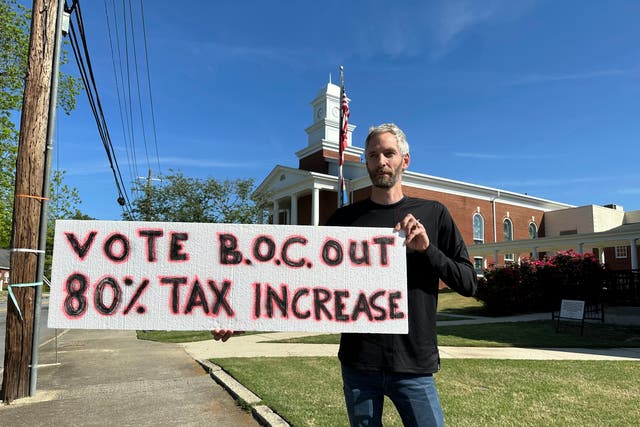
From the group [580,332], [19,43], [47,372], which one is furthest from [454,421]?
[19,43]

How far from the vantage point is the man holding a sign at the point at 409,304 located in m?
2.11

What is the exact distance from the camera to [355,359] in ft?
7.20

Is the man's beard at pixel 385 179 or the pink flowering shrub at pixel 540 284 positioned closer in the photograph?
the man's beard at pixel 385 179

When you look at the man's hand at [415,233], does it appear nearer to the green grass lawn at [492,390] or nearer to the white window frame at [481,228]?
the green grass lawn at [492,390]

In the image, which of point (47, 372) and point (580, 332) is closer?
point (47, 372)

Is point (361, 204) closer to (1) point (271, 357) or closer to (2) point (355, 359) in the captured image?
(2) point (355, 359)

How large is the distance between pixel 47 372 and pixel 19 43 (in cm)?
2066

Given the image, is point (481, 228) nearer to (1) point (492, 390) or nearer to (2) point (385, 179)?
(1) point (492, 390)

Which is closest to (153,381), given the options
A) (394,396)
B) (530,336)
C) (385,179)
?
(394,396)

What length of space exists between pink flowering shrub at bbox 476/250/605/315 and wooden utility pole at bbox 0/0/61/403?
1522cm

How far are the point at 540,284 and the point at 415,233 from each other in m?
18.4

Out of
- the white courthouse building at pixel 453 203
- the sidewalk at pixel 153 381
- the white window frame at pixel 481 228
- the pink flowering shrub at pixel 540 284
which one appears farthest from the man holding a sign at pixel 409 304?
the white window frame at pixel 481 228

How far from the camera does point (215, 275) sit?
97.0 inches

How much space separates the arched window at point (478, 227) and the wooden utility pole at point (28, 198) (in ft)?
119
